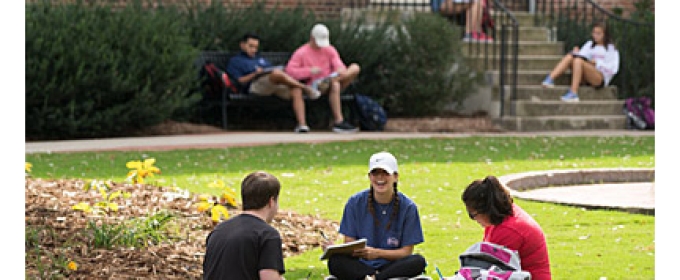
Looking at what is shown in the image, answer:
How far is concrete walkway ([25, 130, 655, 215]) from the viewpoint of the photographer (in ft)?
31.6

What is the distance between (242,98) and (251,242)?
11.2 m

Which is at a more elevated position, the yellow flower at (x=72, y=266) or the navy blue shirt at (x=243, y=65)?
the navy blue shirt at (x=243, y=65)

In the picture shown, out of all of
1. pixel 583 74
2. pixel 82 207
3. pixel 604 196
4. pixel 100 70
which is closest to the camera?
pixel 82 207

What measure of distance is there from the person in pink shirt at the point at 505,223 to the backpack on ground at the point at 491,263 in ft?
0.24

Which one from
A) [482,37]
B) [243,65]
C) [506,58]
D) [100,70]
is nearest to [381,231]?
[100,70]

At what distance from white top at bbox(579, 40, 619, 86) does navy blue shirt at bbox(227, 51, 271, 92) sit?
4789mm

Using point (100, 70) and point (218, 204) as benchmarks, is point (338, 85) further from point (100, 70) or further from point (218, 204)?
point (218, 204)

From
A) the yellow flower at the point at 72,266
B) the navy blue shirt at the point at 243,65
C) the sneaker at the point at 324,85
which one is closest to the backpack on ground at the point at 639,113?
the sneaker at the point at 324,85

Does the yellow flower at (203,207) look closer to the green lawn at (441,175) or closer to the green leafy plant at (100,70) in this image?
the green lawn at (441,175)

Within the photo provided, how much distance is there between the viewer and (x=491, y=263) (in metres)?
5.72

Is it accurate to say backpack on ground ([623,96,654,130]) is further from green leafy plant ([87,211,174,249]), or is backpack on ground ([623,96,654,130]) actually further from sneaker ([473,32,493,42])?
green leafy plant ([87,211,174,249])

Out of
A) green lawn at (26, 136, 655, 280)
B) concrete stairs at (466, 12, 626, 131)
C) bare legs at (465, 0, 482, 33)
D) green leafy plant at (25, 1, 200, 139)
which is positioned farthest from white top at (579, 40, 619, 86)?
green leafy plant at (25, 1, 200, 139)

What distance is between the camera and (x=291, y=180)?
10922 mm

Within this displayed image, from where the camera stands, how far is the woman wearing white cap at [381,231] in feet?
20.3
